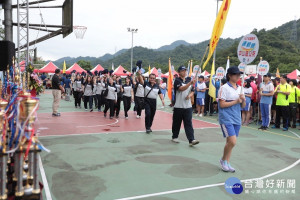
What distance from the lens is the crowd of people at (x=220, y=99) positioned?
16.2 feet

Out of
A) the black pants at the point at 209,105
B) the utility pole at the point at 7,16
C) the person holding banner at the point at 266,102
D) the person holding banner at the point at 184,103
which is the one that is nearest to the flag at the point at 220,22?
the person holding banner at the point at 184,103

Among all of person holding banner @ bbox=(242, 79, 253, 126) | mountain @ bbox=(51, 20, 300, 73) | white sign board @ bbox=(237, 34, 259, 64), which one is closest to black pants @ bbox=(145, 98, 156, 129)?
white sign board @ bbox=(237, 34, 259, 64)

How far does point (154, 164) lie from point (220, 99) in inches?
71.4

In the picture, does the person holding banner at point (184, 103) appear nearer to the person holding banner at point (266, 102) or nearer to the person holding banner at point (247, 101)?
the person holding banner at point (266, 102)

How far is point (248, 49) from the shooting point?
257 inches

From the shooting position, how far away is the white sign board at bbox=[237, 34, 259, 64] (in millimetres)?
6355

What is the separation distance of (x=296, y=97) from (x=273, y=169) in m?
6.36

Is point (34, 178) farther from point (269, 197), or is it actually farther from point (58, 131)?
point (58, 131)

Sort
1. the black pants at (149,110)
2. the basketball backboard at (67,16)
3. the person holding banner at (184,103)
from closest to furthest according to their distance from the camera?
the person holding banner at (184,103)
the black pants at (149,110)
the basketball backboard at (67,16)

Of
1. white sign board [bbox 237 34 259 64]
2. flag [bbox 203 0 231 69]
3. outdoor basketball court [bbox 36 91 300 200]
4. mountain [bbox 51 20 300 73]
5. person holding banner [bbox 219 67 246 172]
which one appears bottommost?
outdoor basketball court [bbox 36 91 300 200]

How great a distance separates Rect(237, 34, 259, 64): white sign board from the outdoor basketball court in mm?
2262

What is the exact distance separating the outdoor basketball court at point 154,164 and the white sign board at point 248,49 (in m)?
2.26

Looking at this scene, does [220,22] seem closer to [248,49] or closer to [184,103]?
[248,49]

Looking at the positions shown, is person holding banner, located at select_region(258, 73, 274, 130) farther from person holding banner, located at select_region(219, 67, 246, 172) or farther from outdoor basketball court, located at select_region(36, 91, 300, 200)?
person holding banner, located at select_region(219, 67, 246, 172)
